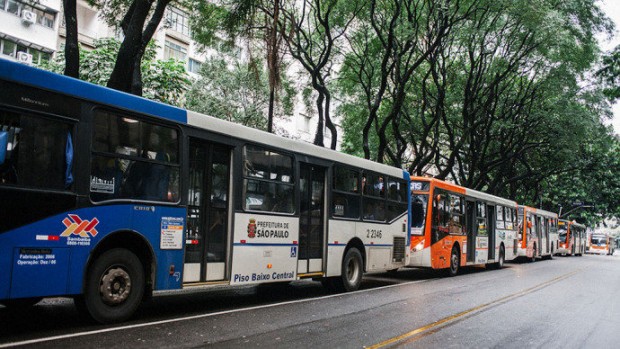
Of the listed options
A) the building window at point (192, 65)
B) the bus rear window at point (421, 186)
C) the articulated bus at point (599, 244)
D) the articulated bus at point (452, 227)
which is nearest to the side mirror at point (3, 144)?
the articulated bus at point (452, 227)

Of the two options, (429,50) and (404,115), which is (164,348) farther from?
(404,115)

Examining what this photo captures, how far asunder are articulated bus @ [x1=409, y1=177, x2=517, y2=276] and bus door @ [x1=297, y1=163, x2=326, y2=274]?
6150 millimetres

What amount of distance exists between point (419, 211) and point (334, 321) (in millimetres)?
9323

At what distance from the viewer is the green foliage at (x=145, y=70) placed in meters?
23.4

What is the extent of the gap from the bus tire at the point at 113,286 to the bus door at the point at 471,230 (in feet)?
49.6

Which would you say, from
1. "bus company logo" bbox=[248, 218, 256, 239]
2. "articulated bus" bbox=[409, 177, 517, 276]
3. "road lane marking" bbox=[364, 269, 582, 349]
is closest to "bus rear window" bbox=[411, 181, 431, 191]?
"articulated bus" bbox=[409, 177, 517, 276]

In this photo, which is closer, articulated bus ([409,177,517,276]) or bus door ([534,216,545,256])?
articulated bus ([409,177,517,276])

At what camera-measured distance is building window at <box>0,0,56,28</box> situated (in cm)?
2705

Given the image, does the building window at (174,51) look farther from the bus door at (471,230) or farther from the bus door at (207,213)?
the bus door at (207,213)

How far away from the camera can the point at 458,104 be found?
95.0 ft

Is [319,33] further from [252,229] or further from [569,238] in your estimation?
[569,238]

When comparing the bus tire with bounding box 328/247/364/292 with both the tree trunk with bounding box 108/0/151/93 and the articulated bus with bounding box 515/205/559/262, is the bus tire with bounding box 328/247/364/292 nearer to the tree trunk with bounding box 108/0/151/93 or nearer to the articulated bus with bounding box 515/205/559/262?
the tree trunk with bounding box 108/0/151/93

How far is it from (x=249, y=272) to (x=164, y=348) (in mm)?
3446

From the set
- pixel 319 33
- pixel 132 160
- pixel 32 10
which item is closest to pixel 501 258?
pixel 319 33
